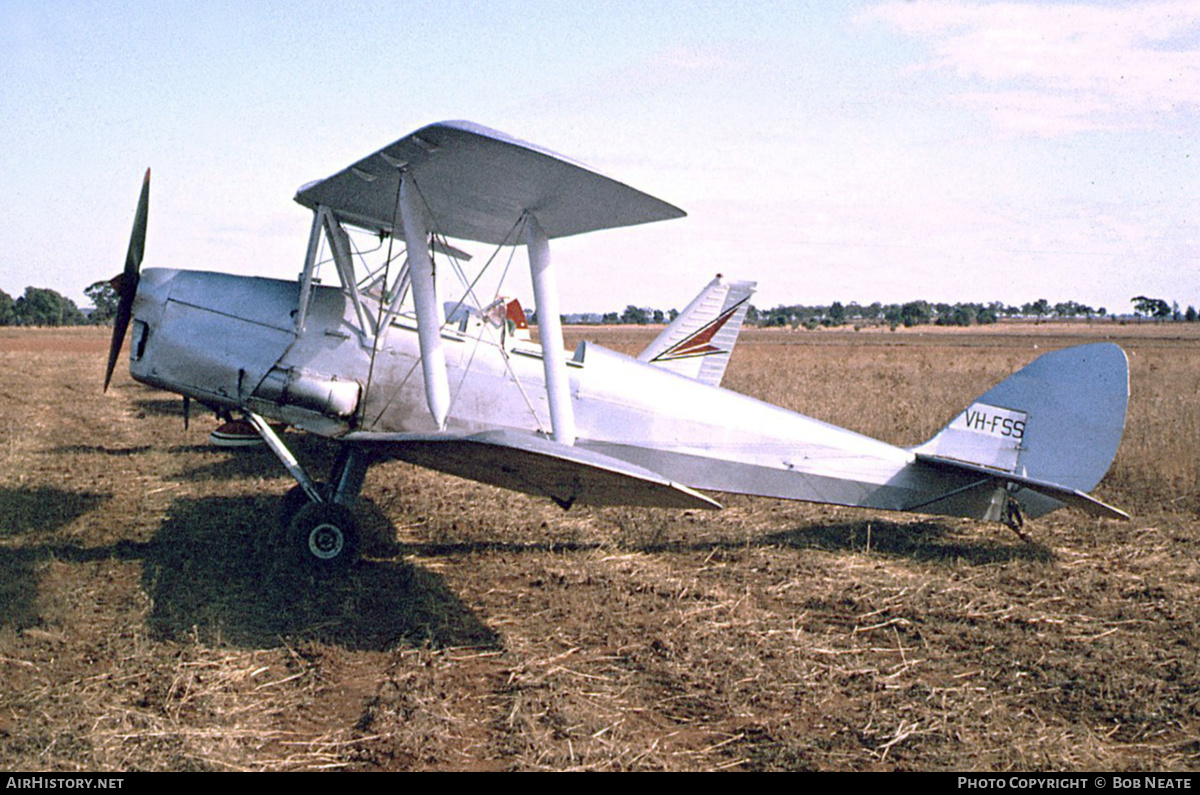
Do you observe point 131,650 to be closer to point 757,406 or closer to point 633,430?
point 633,430

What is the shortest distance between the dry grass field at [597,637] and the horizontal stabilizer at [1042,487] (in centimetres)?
41

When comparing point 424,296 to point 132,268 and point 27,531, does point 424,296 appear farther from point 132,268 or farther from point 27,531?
point 27,531

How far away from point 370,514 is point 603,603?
335 centimetres

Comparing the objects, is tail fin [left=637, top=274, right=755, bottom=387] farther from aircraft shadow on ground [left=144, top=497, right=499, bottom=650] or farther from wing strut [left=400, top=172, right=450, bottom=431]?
wing strut [left=400, top=172, right=450, bottom=431]

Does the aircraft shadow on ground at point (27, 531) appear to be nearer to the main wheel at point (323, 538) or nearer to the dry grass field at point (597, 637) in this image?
the dry grass field at point (597, 637)

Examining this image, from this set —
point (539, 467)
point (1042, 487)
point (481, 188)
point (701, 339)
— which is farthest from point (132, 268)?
point (701, 339)

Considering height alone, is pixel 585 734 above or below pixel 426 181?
below

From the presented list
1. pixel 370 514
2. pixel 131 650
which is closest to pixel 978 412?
pixel 370 514

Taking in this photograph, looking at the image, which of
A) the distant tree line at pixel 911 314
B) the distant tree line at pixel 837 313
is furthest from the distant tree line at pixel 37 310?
the distant tree line at pixel 911 314

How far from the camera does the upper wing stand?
495 cm

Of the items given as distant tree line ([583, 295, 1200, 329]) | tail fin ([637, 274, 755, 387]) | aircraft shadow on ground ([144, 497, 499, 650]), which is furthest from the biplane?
distant tree line ([583, 295, 1200, 329])

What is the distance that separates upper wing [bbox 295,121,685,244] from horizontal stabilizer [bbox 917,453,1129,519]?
3.05 m

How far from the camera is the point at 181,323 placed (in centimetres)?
638

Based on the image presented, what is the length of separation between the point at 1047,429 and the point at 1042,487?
699mm
